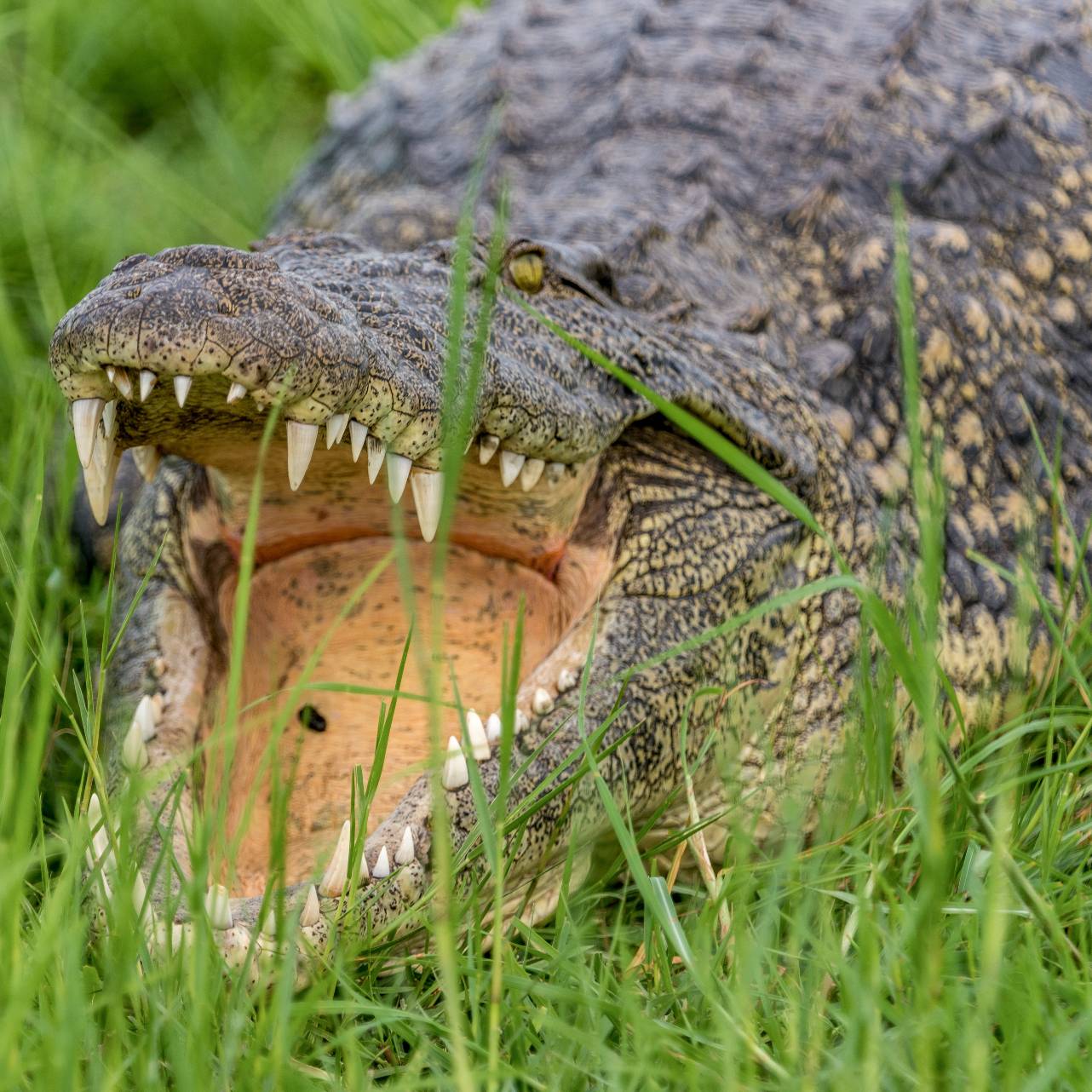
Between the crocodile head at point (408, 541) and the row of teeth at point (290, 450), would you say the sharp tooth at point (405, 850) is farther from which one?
the row of teeth at point (290, 450)

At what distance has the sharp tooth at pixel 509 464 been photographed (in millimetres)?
2174

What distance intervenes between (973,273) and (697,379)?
103 centimetres

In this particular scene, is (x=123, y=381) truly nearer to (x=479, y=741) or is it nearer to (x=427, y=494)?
(x=427, y=494)

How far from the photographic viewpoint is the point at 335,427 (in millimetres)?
1889

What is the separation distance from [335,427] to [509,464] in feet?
1.22

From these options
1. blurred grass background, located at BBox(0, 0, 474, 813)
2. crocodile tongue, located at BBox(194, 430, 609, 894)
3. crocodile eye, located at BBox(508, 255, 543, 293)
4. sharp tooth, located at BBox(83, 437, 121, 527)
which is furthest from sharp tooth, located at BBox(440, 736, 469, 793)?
blurred grass background, located at BBox(0, 0, 474, 813)

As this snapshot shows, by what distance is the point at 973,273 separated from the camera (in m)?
3.20

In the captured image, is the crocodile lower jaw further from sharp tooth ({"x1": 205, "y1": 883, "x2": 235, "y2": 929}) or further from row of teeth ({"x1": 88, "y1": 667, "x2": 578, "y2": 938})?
sharp tooth ({"x1": 205, "y1": 883, "x2": 235, "y2": 929})

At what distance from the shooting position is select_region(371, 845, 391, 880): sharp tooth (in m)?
1.86

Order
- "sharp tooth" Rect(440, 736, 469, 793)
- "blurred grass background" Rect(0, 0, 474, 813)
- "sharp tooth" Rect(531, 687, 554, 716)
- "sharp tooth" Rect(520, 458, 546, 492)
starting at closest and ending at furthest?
"sharp tooth" Rect(440, 736, 469, 793)
"sharp tooth" Rect(531, 687, 554, 716)
"sharp tooth" Rect(520, 458, 546, 492)
"blurred grass background" Rect(0, 0, 474, 813)

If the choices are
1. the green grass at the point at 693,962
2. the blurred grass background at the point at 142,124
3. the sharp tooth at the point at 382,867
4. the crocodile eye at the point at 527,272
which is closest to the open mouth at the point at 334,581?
the sharp tooth at the point at 382,867

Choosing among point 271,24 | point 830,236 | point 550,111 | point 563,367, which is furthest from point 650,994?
point 271,24

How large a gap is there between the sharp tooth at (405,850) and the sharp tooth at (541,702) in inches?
11.6

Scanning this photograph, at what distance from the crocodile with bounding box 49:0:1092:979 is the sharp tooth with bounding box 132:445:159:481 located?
0.13 ft
